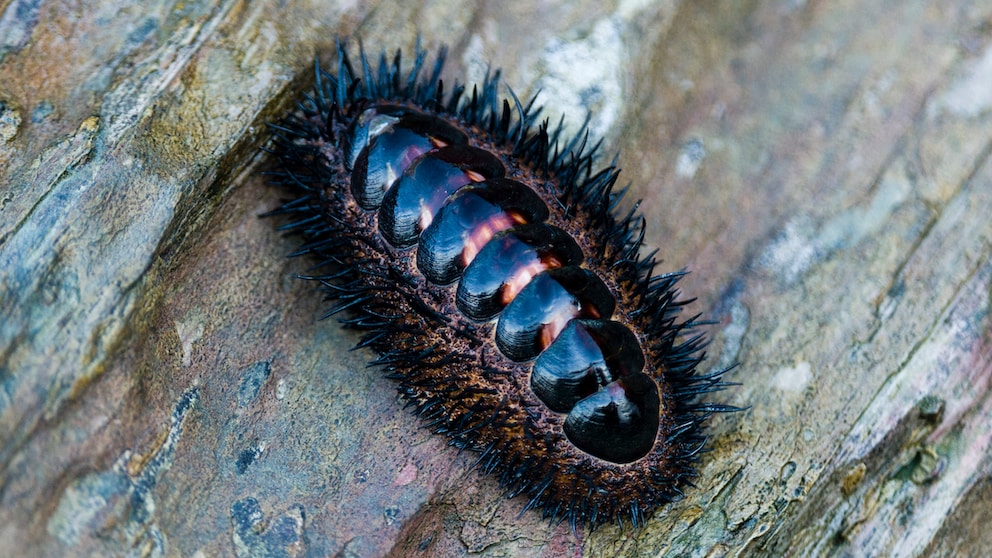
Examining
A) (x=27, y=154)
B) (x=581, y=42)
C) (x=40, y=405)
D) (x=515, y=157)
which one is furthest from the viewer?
(x=581, y=42)

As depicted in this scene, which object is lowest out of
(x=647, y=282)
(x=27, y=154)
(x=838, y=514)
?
(x=27, y=154)

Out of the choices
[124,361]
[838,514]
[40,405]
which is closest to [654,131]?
[838,514]

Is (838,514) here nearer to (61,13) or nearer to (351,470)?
(351,470)

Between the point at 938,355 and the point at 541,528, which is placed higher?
the point at 938,355

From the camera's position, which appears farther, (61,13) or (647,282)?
(61,13)

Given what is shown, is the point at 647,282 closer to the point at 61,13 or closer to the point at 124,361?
the point at 124,361

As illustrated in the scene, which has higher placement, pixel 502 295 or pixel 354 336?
pixel 502 295

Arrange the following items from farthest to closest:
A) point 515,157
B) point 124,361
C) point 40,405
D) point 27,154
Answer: point 515,157, point 27,154, point 124,361, point 40,405

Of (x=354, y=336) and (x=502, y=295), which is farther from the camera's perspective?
(x=354, y=336)
